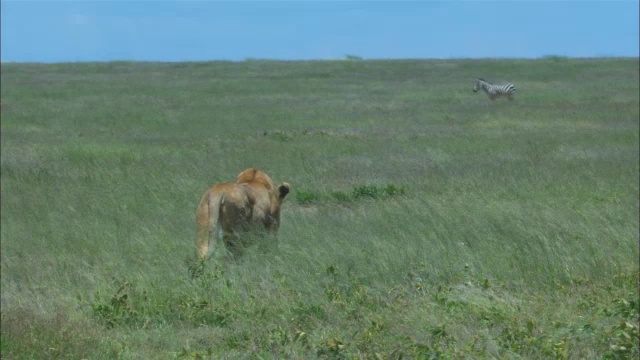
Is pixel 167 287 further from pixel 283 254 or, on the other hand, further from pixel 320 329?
pixel 320 329

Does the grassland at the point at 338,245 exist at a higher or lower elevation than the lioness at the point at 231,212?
lower

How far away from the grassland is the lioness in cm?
24

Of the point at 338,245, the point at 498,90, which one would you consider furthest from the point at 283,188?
the point at 498,90

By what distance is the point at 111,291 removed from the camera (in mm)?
8141

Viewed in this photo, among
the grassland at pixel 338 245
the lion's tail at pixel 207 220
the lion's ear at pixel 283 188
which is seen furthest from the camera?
the lion's ear at pixel 283 188

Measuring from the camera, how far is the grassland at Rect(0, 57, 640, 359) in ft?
21.3

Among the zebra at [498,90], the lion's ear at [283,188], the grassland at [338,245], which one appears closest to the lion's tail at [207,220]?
the grassland at [338,245]

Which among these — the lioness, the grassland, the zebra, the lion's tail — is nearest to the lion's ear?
the lioness

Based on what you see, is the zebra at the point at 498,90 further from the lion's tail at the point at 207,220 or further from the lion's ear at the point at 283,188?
the lion's tail at the point at 207,220

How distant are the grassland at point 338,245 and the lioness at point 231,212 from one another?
0.24 metres

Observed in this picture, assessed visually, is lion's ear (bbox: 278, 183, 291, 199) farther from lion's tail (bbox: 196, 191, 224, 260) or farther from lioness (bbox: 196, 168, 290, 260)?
lion's tail (bbox: 196, 191, 224, 260)

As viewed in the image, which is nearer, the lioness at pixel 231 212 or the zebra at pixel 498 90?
the lioness at pixel 231 212

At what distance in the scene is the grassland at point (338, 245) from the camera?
255 inches

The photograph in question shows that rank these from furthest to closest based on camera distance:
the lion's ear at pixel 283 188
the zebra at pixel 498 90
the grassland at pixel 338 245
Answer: the zebra at pixel 498 90 < the lion's ear at pixel 283 188 < the grassland at pixel 338 245
